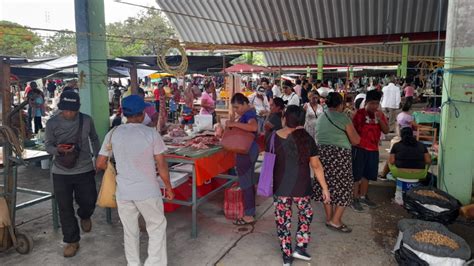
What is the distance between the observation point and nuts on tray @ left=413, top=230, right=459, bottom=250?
121 inches

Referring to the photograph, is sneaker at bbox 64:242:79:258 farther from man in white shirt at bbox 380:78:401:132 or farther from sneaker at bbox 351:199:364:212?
man in white shirt at bbox 380:78:401:132

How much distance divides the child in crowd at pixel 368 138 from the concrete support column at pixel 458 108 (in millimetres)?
765

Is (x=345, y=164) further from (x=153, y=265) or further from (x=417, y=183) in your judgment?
(x=153, y=265)

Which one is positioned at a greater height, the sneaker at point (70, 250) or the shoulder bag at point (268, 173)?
the shoulder bag at point (268, 173)

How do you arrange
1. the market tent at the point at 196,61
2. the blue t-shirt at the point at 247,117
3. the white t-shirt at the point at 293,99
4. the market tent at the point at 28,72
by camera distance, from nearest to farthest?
the blue t-shirt at the point at 247,117 → the white t-shirt at the point at 293,99 → the market tent at the point at 196,61 → the market tent at the point at 28,72

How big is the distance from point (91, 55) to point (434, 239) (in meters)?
5.56

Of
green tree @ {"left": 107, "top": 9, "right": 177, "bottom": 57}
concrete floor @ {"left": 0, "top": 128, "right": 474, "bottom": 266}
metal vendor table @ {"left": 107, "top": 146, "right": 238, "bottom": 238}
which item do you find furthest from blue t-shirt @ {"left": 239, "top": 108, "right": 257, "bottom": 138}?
green tree @ {"left": 107, "top": 9, "right": 177, "bottom": 57}

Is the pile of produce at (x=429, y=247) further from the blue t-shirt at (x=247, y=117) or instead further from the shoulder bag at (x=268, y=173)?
the blue t-shirt at (x=247, y=117)

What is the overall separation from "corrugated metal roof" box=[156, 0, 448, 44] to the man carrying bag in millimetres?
12755

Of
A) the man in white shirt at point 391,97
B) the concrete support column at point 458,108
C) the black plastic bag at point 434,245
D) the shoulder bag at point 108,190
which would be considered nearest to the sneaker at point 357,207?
the concrete support column at point 458,108

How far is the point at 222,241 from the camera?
3936mm

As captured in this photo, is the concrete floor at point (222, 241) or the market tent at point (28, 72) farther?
the market tent at point (28, 72)

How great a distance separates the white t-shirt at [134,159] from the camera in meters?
2.81

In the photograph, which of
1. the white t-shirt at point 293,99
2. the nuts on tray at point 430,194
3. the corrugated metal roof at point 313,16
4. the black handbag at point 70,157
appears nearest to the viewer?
the black handbag at point 70,157
